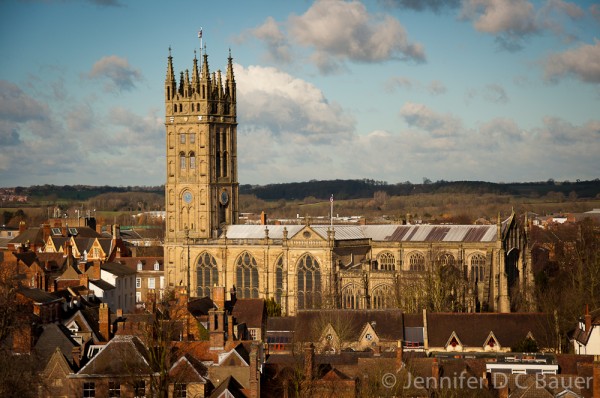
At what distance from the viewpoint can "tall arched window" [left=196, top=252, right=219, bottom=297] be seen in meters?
118

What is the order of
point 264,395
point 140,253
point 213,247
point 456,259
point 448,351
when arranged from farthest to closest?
point 140,253, point 213,247, point 456,259, point 448,351, point 264,395

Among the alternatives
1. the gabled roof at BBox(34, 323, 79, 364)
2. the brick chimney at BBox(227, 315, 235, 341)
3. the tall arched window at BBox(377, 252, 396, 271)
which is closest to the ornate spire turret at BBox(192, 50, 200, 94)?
the tall arched window at BBox(377, 252, 396, 271)

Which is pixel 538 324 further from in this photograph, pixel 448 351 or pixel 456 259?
pixel 456 259

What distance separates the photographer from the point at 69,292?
89562 millimetres

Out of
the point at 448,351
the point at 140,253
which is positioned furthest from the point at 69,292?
the point at 140,253

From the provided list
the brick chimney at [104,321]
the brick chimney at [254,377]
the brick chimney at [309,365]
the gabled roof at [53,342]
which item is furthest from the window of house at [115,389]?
the brick chimney at [104,321]

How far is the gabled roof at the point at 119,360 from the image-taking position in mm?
60844

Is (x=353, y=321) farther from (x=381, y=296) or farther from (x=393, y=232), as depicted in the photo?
(x=393, y=232)

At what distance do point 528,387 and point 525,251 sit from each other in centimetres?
5512

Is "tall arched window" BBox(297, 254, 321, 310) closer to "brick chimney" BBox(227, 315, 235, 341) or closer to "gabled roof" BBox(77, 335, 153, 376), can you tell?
"brick chimney" BBox(227, 315, 235, 341)

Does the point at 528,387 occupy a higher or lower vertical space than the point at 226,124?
lower

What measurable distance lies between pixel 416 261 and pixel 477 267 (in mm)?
6001

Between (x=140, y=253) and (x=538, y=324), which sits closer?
(x=538, y=324)

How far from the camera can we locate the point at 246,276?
385ft
